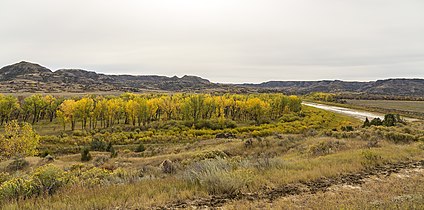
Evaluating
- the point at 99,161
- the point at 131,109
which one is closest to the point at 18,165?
the point at 99,161

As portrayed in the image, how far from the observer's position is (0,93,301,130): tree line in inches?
2615

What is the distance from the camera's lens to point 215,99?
3233 inches

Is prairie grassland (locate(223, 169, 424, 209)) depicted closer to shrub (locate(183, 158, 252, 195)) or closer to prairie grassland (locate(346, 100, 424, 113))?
shrub (locate(183, 158, 252, 195))

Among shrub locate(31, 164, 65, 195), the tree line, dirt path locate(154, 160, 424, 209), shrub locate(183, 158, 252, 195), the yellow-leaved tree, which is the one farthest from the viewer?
the tree line

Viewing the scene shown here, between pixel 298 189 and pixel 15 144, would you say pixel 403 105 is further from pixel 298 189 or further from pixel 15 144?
pixel 298 189

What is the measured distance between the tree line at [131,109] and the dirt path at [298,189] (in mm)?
61867

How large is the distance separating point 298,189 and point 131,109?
6539 cm

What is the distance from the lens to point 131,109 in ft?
229

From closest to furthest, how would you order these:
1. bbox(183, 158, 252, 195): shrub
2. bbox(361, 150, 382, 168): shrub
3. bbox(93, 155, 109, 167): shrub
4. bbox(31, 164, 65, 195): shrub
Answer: bbox(31, 164, 65, 195): shrub → bbox(183, 158, 252, 195): shrub → bbox(361, 150, 382, 168): shrub → bbox(93, 155, 109, 167): shrub

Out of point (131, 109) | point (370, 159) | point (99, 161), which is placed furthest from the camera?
point (131, 109)

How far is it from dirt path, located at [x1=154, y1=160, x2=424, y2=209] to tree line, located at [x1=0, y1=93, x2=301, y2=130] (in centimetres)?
6187

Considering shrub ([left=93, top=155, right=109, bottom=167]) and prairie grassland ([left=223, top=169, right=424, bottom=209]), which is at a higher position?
prairie grassland ([left=223, top=169, right=424, bottom=209])

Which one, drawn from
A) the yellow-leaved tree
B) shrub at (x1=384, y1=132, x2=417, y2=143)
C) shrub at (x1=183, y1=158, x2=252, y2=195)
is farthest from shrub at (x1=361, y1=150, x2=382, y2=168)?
the yellow-leaved tree

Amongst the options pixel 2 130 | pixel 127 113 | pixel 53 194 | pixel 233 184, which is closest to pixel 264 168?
pixel 233 184
